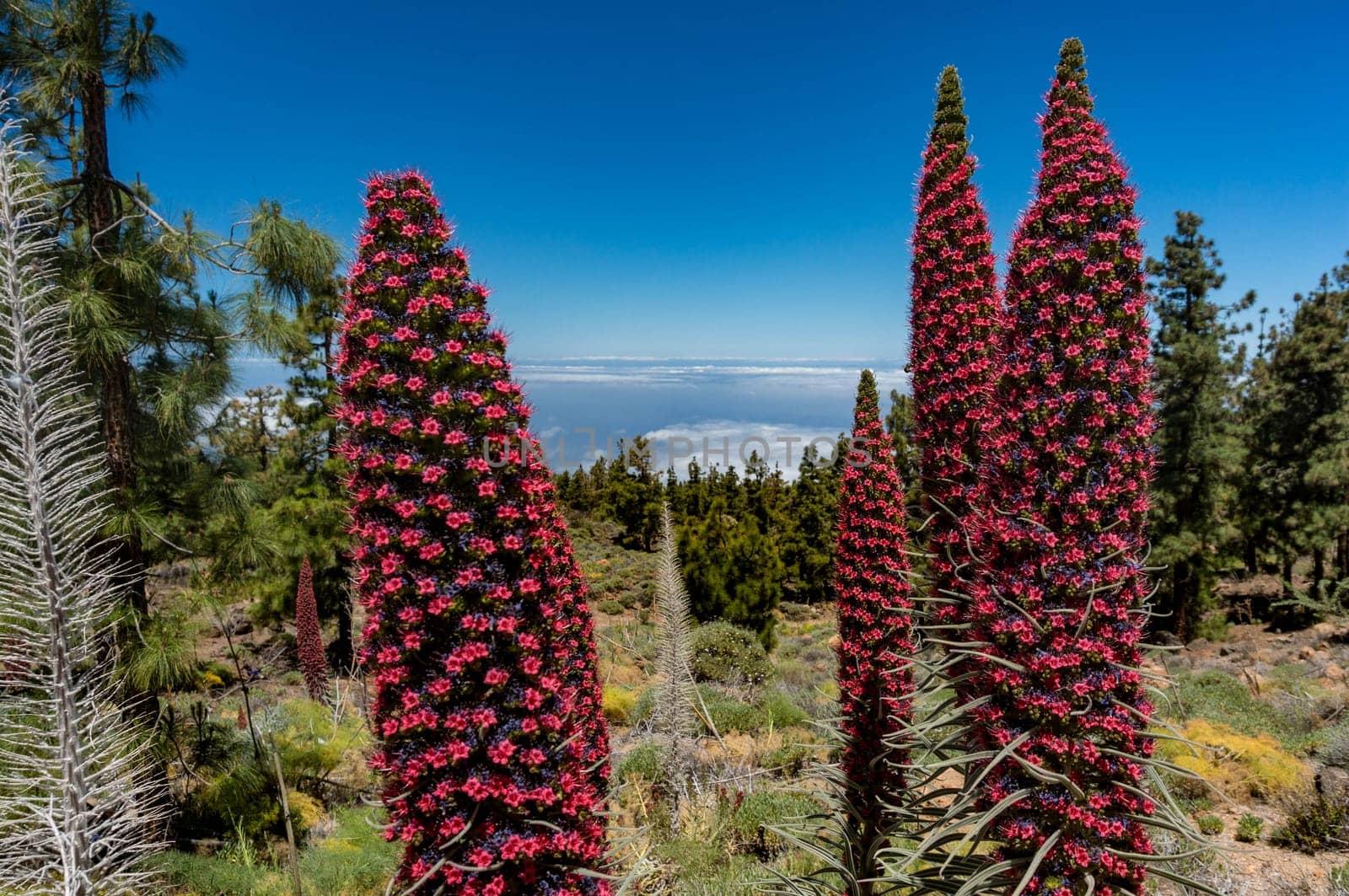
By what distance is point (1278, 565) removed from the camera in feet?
84.5

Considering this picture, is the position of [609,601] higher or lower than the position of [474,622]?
lower

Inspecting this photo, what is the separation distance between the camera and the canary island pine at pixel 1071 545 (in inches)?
88.6

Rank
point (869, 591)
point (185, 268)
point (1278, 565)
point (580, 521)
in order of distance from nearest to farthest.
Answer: point (869, 591), point (185, 268), point (1278, 565), point (580, 521)

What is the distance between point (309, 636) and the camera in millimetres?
7867

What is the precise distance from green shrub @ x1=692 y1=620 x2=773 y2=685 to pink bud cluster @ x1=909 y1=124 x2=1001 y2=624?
33.2 ft

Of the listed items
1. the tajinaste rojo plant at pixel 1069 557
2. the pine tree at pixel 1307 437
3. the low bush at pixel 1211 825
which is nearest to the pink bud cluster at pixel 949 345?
the tajinaste rojo plant at pixel 1069 557

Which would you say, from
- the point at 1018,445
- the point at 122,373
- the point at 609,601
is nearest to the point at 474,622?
the point at 1018,445

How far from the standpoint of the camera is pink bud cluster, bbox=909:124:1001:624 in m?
3.36

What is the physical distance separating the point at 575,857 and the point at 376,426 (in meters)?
1.83

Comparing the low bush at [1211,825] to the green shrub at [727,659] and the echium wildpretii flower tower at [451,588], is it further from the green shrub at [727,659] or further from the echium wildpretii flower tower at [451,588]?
the echium wildpretii flower tower at [451,588]

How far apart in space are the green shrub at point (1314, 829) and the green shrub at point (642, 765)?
6.34 metres

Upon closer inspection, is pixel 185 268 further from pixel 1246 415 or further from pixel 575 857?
pixel 1246 415

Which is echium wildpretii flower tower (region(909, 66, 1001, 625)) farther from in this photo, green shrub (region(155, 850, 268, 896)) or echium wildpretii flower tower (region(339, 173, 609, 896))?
green shrub (region(155, 850, 268, 896))

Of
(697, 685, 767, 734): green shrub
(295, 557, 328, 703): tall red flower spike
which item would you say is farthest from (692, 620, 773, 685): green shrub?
(295, 557, 328, 703): tall red flower spike
